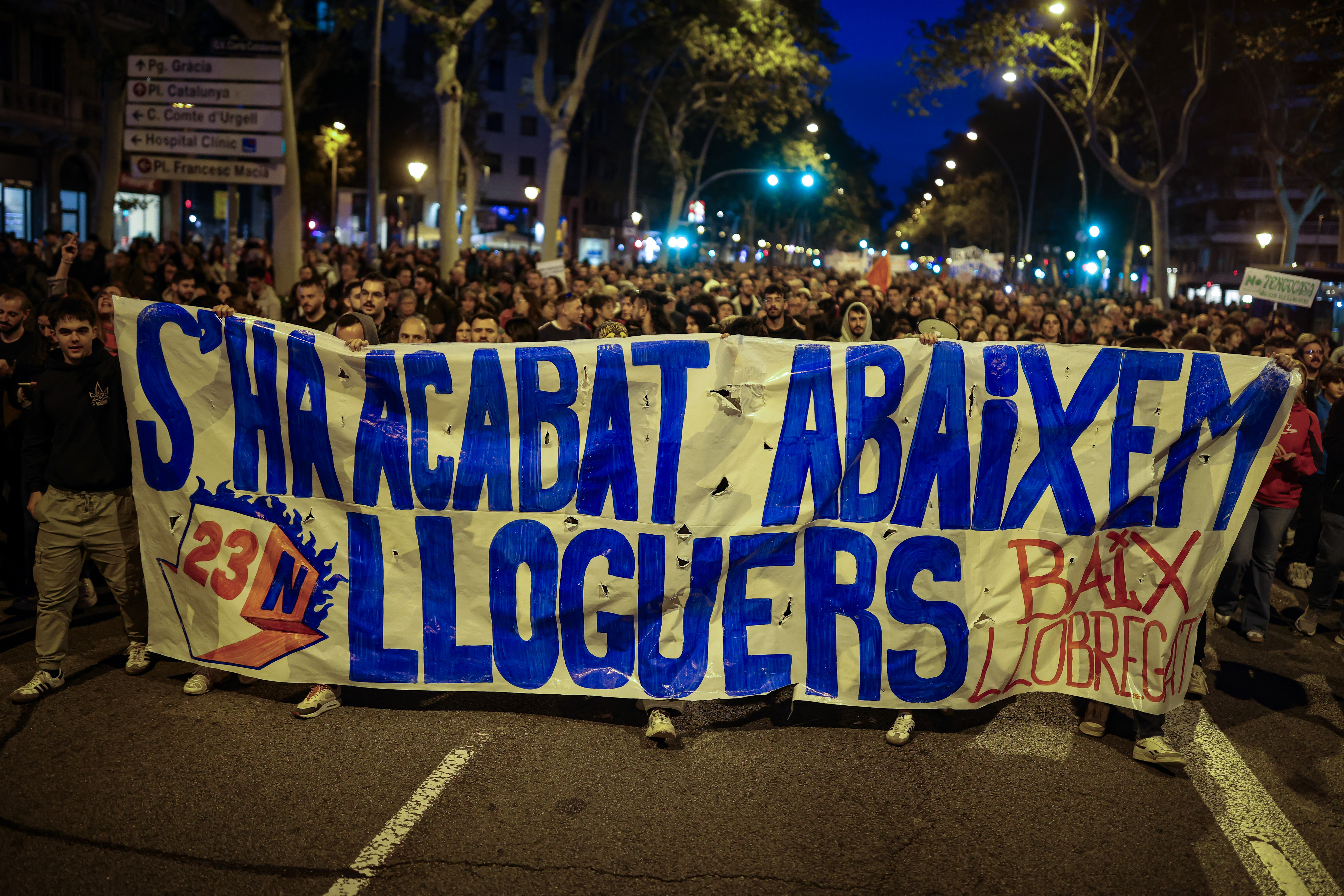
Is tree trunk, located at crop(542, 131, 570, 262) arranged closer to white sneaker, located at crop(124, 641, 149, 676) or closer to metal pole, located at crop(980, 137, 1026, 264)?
white sneaker, located at crop(124, 641, 149, 676)

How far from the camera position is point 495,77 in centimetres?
7244

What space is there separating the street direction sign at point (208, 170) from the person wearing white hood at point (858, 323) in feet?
24.4

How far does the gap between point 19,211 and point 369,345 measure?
30.8 metres

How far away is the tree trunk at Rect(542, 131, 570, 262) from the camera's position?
1110 inches

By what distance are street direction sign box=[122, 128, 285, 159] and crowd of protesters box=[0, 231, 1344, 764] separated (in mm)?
1417

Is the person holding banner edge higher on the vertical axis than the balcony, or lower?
lower

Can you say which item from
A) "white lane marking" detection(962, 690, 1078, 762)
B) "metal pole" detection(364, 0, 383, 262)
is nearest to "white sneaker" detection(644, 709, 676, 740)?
"white lane marking" detection(962, 690, 1078, 762)

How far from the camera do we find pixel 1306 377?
28.5 ft

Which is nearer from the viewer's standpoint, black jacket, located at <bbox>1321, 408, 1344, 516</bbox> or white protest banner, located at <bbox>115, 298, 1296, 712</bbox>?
white protest banner, located at <bbox>115, 298, 1296, 712</bbox>

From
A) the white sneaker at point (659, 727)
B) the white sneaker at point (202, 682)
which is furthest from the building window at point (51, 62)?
the white sneaker at point (659, 727)

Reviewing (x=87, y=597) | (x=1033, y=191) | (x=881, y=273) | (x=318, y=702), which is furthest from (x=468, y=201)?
(x=318, y=702)

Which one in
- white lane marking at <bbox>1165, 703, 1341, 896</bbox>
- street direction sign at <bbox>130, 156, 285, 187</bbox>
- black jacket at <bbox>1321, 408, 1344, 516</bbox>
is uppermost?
street direction sign at <bbox>130, 156, 285, 187</bbox>

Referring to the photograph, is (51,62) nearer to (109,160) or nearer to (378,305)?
(109,160)

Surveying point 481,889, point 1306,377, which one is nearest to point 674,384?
point 481,889
